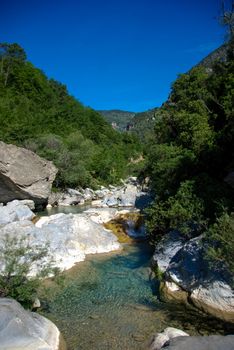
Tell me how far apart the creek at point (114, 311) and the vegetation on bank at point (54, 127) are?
1222 inches

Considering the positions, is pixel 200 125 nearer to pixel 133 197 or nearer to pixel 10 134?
pixel 133 197

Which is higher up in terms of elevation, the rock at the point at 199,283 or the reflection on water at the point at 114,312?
the rock at the point at 199,283

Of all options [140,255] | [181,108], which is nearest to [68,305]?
[140,255]

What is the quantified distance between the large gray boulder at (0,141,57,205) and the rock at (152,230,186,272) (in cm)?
1744

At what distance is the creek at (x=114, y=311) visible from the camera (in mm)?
10594

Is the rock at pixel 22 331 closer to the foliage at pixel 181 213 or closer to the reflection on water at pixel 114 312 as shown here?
the reflection on water at pixel 114 312

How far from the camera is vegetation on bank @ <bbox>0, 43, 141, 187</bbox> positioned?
4772 cm

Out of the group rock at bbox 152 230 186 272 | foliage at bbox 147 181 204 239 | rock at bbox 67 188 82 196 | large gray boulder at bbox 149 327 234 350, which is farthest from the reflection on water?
rock at bbox 67 188 82 196

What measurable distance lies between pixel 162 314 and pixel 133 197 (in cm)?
2729

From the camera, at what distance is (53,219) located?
23.6m

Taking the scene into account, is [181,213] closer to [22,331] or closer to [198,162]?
[198,162]

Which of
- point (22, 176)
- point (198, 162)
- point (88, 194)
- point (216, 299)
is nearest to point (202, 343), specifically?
point (216, 299)

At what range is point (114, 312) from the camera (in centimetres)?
1244

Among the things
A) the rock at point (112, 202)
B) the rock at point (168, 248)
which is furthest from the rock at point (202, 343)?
the rock at point (112, 202)
